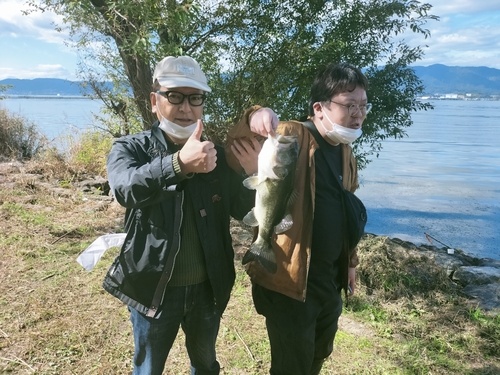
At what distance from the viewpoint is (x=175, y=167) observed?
1.83 metres

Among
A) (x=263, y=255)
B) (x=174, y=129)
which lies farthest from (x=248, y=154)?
(x=263, y=255)

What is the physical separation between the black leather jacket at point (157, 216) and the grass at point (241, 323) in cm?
171

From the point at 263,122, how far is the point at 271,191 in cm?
39

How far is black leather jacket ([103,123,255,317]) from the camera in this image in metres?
1.89

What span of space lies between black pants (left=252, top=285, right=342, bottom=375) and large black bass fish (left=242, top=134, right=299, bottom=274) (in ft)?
1.18

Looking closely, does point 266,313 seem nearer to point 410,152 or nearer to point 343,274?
point 343,274

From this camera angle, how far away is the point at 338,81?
251 cm

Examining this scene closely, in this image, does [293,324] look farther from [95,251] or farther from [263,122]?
[95,251]

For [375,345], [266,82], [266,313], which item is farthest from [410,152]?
[266,313]

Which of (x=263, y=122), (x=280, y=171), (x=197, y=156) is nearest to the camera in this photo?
(x=197, y=156)

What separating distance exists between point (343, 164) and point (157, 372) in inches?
72.5

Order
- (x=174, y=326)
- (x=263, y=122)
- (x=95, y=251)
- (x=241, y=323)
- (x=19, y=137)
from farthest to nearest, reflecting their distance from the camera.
A: (x=19, y=137) → (x=241, y=323) → (x=95, y=251) → (x=174, y=326) → (x=263, y=122)

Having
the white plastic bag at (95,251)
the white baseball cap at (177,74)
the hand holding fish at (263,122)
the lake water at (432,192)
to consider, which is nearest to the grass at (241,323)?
the white plastic bag at (95,251)

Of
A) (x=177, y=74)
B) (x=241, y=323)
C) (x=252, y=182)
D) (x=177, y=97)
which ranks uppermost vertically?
(x=177, y=74)
